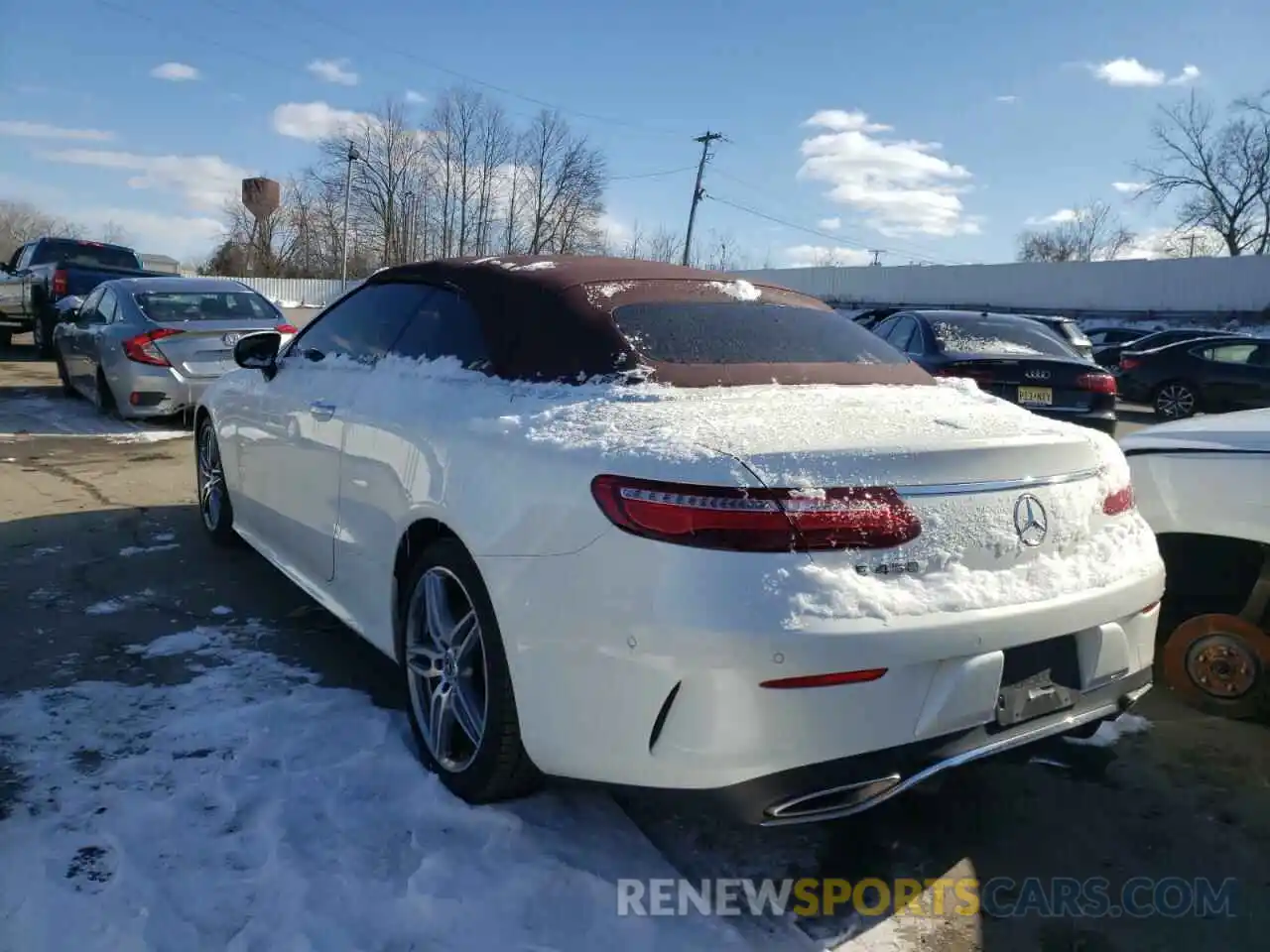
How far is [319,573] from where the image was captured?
3.60 m

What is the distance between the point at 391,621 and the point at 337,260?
57880 millimetres

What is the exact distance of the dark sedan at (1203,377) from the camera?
14.0 m

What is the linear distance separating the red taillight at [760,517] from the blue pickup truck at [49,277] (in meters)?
14.1

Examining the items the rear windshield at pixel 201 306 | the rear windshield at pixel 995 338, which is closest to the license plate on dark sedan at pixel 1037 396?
the rear windshield at pixel 995 338

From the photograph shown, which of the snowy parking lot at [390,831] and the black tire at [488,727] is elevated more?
the black tire at [488,727]

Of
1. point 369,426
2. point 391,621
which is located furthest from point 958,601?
point 369,426

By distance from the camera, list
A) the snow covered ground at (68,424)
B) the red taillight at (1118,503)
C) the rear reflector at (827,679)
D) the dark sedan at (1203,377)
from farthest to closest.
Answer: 1. the dark sedan at (1203,377)
2. the snow covered ground at (68,424)
3. the red taillight at (1118,503)
4. the rear reflector at (827,679)

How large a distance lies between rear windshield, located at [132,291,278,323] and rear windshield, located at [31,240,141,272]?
30.8ft

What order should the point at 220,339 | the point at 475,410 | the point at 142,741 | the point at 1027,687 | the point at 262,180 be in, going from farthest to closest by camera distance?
the point at 262,180, the point at 220,339, the point at 142,741, the point at 475,410, the point at 1027,687

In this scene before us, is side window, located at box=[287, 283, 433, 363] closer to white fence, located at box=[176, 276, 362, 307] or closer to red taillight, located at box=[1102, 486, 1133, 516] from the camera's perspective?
red taillight, located at box=[1102, 486, 1133, 516]

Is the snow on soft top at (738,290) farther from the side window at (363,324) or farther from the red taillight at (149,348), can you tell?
the red taillight at (149,348)

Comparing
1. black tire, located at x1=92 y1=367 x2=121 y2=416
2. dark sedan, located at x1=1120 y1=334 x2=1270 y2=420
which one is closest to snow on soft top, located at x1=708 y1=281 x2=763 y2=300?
black tire, located at x1=92 y1=367 x2=121 y2=416

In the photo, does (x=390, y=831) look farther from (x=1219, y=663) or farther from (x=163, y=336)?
(x=163, y=336)

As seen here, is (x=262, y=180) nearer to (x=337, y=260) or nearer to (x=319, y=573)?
(x=337, y=260)
